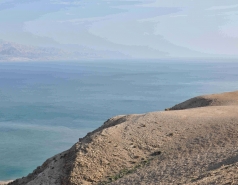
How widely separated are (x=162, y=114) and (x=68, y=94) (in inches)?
2507

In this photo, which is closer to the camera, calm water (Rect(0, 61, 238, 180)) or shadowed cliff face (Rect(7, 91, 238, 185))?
shadowed cliff face (Rect(7, 91, 238, 185))

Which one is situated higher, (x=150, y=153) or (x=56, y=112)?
(x=56, y=112)

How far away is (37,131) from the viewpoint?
47.1 meters

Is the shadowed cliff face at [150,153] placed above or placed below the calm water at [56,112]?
below

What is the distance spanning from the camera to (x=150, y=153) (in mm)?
16391

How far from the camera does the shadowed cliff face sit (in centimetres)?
1362

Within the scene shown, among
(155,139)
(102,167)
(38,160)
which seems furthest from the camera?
(38,160)

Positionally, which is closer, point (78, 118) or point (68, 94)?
point (78, 118)

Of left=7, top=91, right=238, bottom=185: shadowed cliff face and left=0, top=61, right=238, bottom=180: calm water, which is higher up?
left=0, top=61, right=238, bottom=180: calm water

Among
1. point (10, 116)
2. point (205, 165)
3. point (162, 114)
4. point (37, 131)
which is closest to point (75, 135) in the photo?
point (37, 131)

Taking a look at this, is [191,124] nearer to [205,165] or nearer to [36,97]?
[205,165]

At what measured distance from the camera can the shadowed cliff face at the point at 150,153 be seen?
44.7 ft

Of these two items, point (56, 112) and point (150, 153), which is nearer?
point (150, 153)

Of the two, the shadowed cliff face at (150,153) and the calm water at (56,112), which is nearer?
the shadowed cliff face at (150,153)
